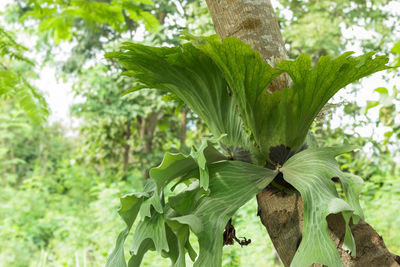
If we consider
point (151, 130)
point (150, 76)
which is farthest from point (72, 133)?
point (150, 76)

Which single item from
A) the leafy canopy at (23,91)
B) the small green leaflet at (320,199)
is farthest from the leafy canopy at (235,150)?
the leafy canopy at (23,91)

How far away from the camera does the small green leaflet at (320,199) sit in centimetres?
49

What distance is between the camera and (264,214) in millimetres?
625

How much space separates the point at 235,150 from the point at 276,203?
4.2 inches

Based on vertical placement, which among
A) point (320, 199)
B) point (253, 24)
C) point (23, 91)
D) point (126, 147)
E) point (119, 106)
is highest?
point (119, 106)

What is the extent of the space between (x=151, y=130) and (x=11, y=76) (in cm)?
328

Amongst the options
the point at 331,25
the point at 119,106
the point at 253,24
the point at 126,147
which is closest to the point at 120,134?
the point at 126,147

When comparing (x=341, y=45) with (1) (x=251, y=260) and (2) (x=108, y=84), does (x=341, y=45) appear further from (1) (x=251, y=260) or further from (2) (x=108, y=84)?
(1) (x=251, y=260)

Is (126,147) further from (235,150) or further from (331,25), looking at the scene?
(235,150)

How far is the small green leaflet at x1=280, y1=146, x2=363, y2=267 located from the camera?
1.61 ft

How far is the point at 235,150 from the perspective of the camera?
62 cm

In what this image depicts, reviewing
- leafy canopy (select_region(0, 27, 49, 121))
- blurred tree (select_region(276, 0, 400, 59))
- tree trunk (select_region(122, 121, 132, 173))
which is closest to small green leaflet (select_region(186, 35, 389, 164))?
leafy canopy (select_region(0, 27, 49, 121))

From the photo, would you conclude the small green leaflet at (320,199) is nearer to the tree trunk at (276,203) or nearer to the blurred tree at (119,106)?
the tree trunk at (276,203)

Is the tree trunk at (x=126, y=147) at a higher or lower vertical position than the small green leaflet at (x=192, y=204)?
higher
